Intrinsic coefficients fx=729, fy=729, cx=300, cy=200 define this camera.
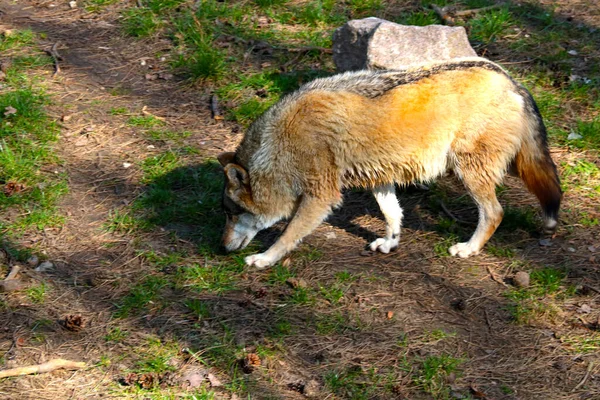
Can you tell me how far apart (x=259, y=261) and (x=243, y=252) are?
29 centimetres

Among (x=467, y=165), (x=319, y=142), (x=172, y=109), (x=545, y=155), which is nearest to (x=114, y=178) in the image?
(x=172, y=109)

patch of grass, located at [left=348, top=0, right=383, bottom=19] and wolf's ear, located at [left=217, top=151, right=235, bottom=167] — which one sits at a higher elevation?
patch of grass, located at [left=348, top=0, right=383, bottom=19]

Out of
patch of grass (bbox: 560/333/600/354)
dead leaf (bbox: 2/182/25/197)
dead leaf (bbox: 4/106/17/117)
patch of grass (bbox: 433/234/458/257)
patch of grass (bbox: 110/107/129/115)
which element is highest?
dead leaf (bbox: 4/106/17/117)

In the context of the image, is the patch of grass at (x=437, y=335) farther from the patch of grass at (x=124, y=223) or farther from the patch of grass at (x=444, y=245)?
the patch of grass at (x=124, y=223)

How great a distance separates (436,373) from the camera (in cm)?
514

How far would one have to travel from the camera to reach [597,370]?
523cm

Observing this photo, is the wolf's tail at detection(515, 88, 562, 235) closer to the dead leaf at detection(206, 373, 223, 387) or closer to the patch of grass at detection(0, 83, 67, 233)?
the dead leaf at detection(206, 373, 223, 387)

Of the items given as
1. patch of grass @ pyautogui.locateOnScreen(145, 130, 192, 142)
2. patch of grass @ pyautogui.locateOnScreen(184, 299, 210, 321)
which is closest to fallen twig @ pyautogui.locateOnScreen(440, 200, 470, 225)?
patch of grass @ pyautogui.locateOnScreen(184, 299, 210, 321)

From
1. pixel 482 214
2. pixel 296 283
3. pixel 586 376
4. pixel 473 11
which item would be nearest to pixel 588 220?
pixel 482 214

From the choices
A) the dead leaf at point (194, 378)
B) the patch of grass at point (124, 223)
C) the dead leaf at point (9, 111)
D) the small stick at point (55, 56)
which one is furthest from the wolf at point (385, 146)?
the small stick at point (55, 56)

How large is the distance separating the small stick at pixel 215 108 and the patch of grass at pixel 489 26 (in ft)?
11.1

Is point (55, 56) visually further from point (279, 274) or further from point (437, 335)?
point (437, 335)

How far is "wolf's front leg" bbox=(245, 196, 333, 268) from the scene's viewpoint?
6219 millimetres

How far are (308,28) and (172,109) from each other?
2294 mm
